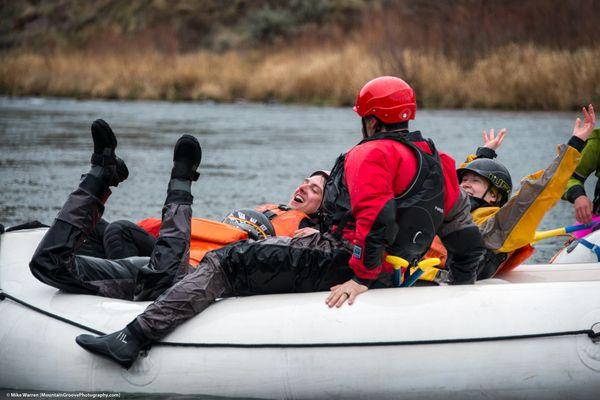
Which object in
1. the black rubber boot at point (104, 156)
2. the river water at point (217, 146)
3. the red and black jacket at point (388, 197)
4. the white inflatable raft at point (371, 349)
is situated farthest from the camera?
the river water at point (217, 146)

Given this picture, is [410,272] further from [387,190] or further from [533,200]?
[533,200]

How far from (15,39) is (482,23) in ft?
94.0

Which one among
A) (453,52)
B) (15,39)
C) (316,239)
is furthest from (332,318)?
(15,39)

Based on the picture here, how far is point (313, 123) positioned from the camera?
21531 mm

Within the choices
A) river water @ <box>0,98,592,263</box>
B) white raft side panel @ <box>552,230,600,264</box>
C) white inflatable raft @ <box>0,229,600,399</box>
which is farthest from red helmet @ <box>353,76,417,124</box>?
river water @ <box>0,98,592,263</box>

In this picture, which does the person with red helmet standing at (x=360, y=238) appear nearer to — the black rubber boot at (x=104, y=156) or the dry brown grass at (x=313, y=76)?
the black rubber boot at (x=104, y=156)

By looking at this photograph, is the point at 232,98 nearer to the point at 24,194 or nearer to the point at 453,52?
the point at 453,52

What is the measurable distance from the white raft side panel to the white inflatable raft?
1.46 metres

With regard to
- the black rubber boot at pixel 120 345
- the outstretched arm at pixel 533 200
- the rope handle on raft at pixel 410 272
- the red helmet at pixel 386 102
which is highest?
the red helmet at pixel 386 102

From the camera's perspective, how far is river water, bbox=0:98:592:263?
1183cm

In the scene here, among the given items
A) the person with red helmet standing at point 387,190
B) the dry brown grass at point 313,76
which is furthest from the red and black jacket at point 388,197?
the dry brown grass at point 313,76

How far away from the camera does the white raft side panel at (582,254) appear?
619 centimetres

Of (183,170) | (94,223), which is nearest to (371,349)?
(183,170)

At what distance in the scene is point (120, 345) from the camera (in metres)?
4.76
